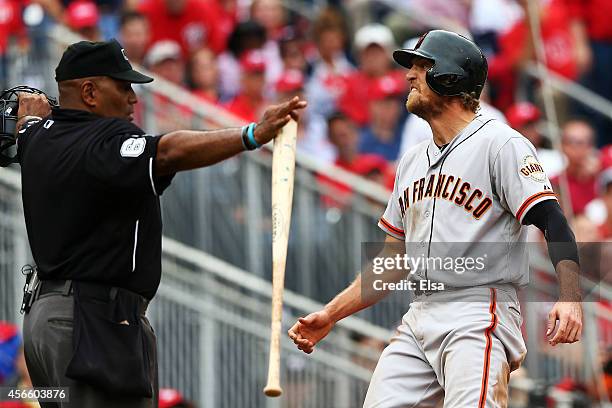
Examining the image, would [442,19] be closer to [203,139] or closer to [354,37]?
[354,37]

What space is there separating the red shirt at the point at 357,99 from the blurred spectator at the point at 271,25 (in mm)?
679

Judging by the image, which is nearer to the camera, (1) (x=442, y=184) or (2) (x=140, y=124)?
(1) (x=442, y=184)

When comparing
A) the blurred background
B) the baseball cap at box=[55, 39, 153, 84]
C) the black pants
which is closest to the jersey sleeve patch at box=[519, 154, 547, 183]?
the baseball cap at box=[55, 39, 153, 84]

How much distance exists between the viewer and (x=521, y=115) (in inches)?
498

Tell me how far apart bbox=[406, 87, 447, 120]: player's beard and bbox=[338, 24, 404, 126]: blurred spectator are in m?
6.60

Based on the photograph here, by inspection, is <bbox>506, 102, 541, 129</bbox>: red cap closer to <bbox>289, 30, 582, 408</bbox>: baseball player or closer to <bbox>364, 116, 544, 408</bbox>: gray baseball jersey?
<bbox>289, 30, 582, 408</bbox>: baseball player

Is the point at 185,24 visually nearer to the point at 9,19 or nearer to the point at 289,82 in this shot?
the point at 289,82

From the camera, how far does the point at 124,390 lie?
6180 millimetres

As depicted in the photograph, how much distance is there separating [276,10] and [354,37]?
34.3 inches

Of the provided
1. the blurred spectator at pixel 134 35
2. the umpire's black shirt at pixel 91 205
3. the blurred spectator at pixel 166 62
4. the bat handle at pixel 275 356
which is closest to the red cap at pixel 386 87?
the blurred spectator at pixel 166 62

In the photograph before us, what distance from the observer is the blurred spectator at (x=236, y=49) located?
13070 mm

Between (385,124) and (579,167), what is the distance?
1.81m

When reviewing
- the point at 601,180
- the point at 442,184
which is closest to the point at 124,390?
the point at 442,184

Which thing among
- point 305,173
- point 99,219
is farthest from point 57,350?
point 305,173
